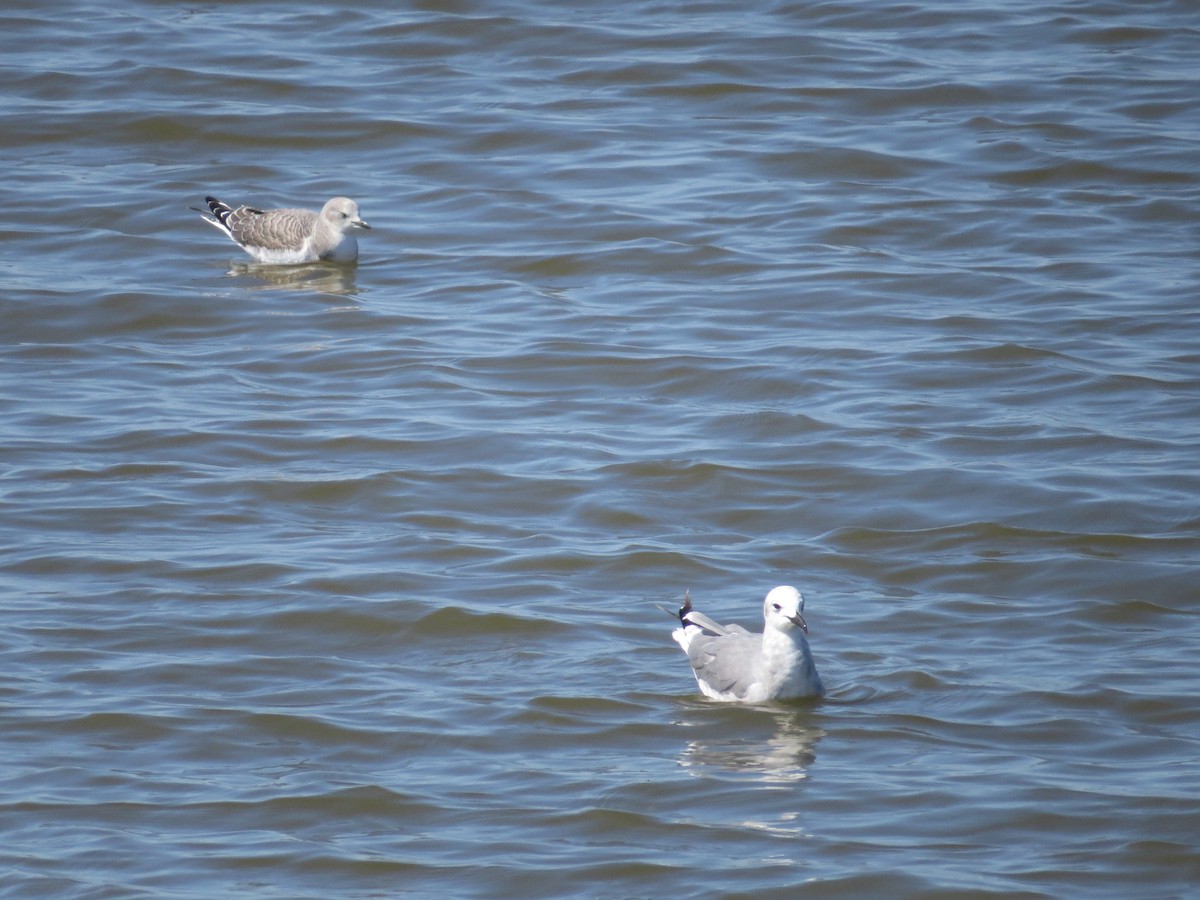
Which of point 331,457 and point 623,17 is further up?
point 623,17

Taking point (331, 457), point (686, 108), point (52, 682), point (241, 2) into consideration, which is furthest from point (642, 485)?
point (241, 2)

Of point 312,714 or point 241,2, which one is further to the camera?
point 241,2

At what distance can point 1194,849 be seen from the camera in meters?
5.77

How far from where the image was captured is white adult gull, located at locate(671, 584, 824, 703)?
22.0ft

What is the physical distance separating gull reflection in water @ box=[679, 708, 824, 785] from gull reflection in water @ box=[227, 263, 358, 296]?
20.7 feet

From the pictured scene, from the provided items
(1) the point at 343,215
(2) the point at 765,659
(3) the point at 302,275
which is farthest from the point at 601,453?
(3) the point at 302,275

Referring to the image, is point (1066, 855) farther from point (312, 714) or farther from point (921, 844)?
point (312, 714)

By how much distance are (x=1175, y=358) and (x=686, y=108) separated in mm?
6131

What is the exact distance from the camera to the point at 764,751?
257 inches

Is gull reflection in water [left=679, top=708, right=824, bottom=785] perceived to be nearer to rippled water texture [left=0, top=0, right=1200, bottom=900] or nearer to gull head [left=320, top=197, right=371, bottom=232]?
rippled water texture [left=0, top=0, right=1200, bottom=900]

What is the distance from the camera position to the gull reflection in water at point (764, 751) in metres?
6.33

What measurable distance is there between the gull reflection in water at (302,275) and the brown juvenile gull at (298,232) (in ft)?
0.25

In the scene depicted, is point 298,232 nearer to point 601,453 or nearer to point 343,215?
point 343,215

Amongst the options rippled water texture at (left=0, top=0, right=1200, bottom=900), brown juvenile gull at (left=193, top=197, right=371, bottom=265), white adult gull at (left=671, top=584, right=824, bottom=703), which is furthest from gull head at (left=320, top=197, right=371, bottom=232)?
white adult gull at (left=671, top=584, right=824, bottom=703)
